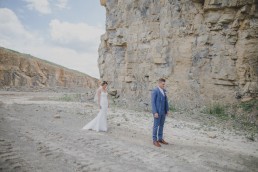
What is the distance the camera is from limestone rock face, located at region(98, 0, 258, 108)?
1378 centimetres

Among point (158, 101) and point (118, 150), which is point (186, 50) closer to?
point (158, 101)

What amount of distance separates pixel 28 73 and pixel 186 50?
38269 mm

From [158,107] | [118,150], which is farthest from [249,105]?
[118,150]

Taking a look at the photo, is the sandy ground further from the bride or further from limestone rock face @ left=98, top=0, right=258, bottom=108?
limestone rock face @ left=98, top=0, right=258, bottom=108

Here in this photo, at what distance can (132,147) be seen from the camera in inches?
277

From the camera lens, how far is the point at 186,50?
16.4 meters

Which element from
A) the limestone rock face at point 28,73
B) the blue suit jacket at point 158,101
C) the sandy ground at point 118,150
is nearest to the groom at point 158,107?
the blue suit jacket at point 158,101

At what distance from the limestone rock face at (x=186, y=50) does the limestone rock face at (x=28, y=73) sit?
2830cm

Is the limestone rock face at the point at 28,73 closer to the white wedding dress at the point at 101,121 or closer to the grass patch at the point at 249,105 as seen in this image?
the white wedding dress at the point at 101,121

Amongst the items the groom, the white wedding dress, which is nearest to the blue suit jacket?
the groom

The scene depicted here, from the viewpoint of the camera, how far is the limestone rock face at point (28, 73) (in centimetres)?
4375

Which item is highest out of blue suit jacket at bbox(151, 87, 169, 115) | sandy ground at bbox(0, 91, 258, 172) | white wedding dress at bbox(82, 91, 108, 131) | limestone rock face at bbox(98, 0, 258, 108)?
limestone rock face at bbox(98, 0, 258, 108)

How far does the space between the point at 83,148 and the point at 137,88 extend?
13867 millimetres

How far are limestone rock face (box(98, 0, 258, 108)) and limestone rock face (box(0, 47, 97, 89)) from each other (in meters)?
28.3
